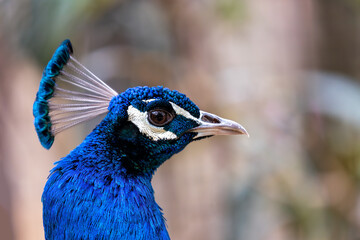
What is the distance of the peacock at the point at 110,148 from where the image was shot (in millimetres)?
885

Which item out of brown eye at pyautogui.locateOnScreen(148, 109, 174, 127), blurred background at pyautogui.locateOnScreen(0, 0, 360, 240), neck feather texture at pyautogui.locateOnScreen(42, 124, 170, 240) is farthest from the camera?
blurred background at pyautogui.locateOnScreen(0, 0, 360, 240)

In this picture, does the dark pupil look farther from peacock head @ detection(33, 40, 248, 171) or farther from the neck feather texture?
the neck feather texture

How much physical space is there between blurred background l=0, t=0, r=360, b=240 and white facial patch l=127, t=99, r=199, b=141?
1.31 meters

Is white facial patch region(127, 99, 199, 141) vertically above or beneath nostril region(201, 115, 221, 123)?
beneath

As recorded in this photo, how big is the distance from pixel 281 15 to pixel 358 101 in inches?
80.8

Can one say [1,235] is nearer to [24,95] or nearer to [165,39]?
[24,95]

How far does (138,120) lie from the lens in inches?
38.4

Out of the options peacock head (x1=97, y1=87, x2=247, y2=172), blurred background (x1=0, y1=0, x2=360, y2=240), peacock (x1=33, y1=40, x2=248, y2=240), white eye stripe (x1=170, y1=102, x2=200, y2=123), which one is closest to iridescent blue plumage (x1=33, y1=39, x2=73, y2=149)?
peacock (x1=33, y1=40, x2=248, y2=240)

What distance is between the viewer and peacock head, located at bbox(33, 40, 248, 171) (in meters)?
0.97

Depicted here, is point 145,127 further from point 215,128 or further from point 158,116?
point 215,128

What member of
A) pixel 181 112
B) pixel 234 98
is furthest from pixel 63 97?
pixel 234 98

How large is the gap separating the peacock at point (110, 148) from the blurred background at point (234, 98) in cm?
122

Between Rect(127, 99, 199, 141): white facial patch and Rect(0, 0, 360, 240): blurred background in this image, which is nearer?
Rect(127, 99, 199, 141): white facial patch

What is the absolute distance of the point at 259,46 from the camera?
419cm
